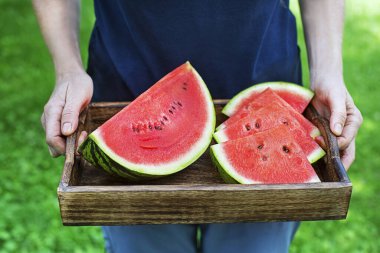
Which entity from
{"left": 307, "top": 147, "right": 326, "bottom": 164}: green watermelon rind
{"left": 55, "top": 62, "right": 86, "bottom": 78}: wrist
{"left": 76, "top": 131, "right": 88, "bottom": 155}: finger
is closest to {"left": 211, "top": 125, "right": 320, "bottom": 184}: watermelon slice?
{"left": 307, "top": 147, "right": 326, "bottom": 164}: green watermelon rind

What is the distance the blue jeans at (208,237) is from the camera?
199 cm

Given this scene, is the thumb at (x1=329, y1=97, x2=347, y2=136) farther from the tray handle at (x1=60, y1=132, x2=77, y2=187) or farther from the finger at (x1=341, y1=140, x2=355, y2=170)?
the tray handle at (x1=60, y1=132, x2=77, y2=187)

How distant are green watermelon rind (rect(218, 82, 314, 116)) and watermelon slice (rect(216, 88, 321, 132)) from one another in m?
0.03

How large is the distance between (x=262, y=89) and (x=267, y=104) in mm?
104

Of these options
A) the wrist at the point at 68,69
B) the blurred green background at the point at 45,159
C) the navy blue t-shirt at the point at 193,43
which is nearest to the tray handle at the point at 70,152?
the wrist at the point at 68,69

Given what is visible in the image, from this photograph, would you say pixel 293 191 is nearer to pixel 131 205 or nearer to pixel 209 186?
pixel 209 186

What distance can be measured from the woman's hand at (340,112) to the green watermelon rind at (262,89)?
0.15 ft

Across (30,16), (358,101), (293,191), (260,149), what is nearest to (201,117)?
(260,149)

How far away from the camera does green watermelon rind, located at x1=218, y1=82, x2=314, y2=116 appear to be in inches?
74.8

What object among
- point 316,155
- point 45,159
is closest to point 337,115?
point 316,155

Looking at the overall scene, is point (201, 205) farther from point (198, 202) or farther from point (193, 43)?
point (193, 43)

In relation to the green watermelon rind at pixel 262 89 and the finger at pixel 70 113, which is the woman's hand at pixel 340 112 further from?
the finger at pixel 70 113

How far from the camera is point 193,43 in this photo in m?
1.97

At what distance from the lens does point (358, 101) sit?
4.79 metres
